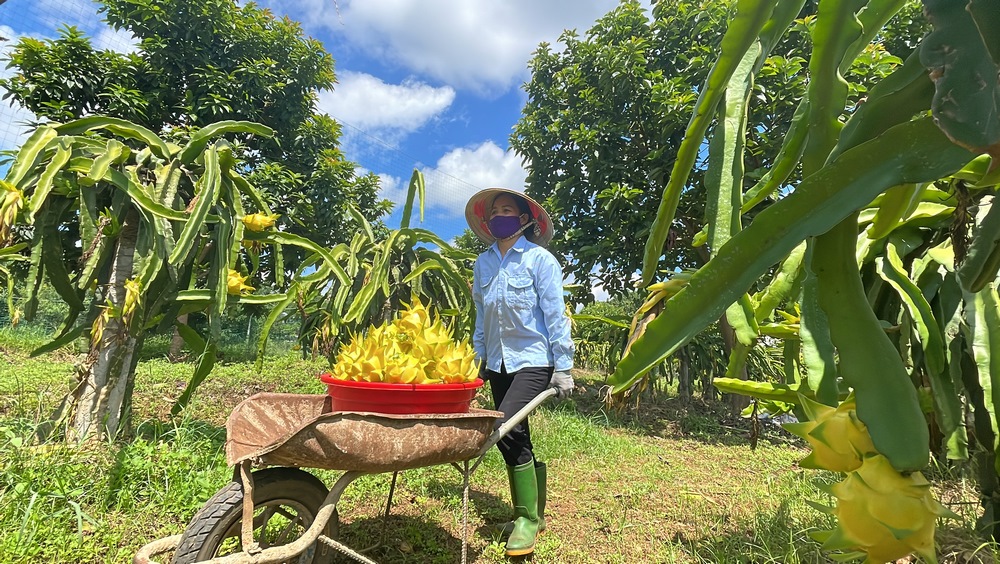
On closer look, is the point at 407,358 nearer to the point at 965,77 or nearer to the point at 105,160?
the point at 965,77

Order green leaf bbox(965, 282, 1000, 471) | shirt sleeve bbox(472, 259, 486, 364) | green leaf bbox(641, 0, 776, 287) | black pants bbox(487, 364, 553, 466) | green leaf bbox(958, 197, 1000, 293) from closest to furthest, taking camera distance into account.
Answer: green leaf bbox(958, 197, 1000, 293) → green leaf bbox(641, 0, 776, 287) → green leaf bbox(965, 282, 1000, 471) → black pants bbox(487, 364, 553, 466) → shirt sleeve bbox(472, 259, 486, 364)

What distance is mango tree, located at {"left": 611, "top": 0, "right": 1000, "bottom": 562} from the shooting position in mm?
452

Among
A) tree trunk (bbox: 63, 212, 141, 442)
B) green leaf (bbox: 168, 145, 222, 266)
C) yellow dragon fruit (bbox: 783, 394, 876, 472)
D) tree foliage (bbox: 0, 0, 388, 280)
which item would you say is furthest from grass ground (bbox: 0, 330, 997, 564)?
tree foliage (bbox: 0, 0, 388, 280)

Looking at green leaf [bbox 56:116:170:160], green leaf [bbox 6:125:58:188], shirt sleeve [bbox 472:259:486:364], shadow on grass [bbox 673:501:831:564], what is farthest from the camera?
shirt sleeve [bbox 472:259:486:364]

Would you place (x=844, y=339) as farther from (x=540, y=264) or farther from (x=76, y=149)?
(x=76, y=149)

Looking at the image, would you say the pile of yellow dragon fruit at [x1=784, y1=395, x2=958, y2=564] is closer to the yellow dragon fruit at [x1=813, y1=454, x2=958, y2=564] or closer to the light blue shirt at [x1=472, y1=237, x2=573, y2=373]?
the yellow dragon fruit at [x1=813, y1=454, x2=958, y2=564]

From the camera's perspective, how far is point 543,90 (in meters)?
5.44

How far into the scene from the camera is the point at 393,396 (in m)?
1.49

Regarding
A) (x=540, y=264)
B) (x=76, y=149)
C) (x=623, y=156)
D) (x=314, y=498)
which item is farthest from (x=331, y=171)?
(x=314, y=498)

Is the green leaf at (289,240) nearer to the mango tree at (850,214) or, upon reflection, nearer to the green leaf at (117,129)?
the green leaf at (117,129)

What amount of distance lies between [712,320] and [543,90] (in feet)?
17.2

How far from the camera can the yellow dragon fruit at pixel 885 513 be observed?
479 millimetres

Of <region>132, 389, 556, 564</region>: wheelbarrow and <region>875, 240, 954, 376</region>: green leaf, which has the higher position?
<region>875, 240, 954, 376</region>: green leaf

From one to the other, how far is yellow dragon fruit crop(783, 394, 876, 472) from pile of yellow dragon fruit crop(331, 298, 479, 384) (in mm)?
1120
